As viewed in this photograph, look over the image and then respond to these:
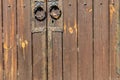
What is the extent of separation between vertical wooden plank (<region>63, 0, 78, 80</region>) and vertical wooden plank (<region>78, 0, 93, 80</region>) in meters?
0.03

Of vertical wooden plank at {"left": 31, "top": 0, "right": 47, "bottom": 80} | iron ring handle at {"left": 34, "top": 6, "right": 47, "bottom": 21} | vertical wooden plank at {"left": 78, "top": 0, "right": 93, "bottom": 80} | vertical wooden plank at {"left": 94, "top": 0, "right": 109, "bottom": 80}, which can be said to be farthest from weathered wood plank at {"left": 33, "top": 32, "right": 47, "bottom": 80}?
vertical wooden plank at {"left": 94, "top": 0, "right": 109, "bottom": 80}

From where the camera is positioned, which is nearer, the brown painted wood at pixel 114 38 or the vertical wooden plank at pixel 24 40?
the brown painted wood at pixel 114 38

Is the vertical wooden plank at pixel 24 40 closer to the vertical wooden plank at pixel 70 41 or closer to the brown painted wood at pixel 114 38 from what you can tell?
the vertical wooden plank at pixel 70 41

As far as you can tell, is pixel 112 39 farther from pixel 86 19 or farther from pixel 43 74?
pixel 43 74

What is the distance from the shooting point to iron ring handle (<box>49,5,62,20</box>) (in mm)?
2912

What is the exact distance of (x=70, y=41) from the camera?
2.91 metres

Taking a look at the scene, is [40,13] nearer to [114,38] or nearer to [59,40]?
[59,40]

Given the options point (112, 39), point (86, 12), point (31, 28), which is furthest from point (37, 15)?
point (112, 39)

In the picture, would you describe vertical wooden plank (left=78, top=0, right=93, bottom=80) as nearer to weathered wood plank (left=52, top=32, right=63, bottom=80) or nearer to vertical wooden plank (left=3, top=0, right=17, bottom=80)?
weathered wood plank (left=52, top=32, right=63, bottom=80)

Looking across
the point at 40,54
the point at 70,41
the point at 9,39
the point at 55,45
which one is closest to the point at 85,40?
the point at 70,41

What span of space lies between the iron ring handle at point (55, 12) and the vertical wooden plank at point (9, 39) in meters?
0.26

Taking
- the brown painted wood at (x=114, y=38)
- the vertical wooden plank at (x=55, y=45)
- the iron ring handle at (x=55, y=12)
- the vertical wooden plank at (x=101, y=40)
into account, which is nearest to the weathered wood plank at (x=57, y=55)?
the vertical wooden plank at (x=55, y=45)

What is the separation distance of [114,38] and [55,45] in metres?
0.39

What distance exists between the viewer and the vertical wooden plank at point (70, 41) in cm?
290
